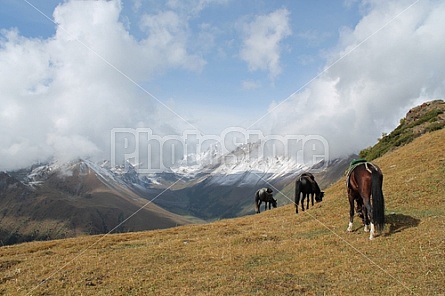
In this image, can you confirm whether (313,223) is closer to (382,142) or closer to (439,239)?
(439,239)

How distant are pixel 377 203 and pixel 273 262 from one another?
19.5 ft

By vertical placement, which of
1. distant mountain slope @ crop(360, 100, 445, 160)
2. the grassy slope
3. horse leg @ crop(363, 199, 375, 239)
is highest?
distant mountain slope @ crop(360, 100, 445, 160)

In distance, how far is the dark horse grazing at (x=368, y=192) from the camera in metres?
17.5

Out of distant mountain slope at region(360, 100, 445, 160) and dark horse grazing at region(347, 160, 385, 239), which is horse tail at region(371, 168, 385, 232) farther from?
distant mountain slope at region(360, 100, 445, 160)

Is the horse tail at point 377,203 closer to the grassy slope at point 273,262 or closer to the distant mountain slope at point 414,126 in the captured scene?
the grassy slope at point 273,262

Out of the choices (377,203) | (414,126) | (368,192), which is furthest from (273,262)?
(414,126)

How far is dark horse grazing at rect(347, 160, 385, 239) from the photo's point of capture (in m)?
17.5

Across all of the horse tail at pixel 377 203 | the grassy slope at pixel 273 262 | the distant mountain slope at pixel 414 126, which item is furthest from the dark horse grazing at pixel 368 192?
the distant mountain slope at pixel 414 126

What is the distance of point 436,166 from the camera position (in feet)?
91.2

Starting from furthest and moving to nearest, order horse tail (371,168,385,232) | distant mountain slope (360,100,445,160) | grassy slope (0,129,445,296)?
1. distant mountain slope (360,100,445,160)
2. horse tail (371,168,385,232)
3. grassy slope (0,129,445,296)

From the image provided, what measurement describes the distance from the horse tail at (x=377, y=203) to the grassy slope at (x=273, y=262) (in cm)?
66

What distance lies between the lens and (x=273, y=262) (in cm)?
1641

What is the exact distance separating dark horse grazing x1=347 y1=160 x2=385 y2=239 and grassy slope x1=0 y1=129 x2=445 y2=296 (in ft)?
2.66

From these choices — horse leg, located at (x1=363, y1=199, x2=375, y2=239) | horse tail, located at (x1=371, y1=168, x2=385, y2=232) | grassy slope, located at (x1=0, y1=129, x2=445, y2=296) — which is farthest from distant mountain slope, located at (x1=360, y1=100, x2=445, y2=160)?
horse tail, located at (x1=371, y1=168, x2=385, y2=232)
